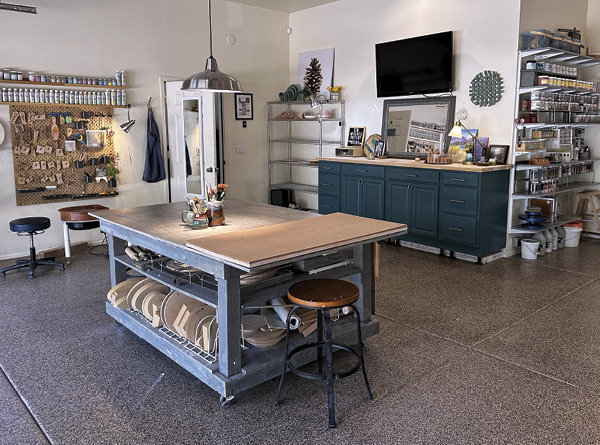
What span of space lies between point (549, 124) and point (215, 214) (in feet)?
13.2

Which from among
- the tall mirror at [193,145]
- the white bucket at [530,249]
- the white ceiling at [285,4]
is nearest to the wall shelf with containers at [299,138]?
the white ceiling at [285,4]

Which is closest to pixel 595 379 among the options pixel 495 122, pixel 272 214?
pixel 272 214

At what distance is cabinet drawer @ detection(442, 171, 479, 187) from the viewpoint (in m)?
5.34

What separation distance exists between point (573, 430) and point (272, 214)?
89.8 inches

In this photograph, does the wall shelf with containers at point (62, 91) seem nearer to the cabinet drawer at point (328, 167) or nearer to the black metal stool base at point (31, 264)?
the black metal stool base at point (31, 264)

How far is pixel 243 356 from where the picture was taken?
9.68 ft

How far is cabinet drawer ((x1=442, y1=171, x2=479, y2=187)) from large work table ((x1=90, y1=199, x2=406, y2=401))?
7.86 feet

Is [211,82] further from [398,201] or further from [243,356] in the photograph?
[398,201]

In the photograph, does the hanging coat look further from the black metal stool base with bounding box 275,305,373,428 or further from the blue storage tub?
the blue storage tub

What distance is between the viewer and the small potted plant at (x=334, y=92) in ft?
24.2

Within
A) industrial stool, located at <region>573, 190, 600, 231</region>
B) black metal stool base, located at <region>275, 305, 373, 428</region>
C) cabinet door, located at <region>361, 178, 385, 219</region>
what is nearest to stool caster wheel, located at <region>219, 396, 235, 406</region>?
black metal stool base, located at <region>275, 305, 373, 428</region>

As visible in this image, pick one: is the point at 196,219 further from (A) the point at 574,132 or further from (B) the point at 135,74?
(A) the point at 574,132

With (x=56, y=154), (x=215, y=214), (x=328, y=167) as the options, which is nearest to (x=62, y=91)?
(x=56, y=154)

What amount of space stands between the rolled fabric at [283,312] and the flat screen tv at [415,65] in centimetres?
385
